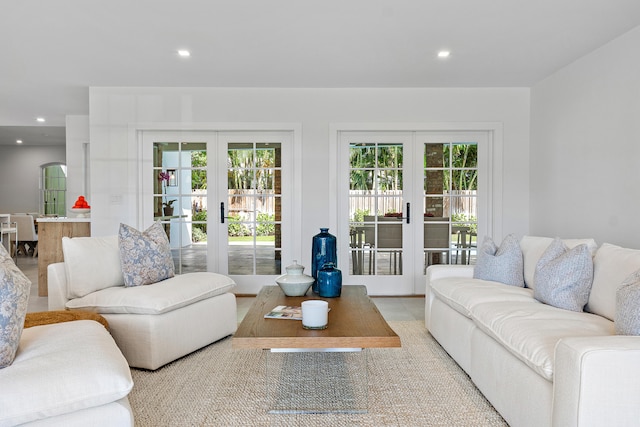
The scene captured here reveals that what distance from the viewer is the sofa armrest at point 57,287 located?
2994 mm

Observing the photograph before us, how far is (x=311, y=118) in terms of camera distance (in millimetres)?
5035

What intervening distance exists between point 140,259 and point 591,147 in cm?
375

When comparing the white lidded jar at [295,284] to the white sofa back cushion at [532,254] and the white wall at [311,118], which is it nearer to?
the white sofa back cushion at [532,254]

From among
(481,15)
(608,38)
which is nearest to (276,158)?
(481,15)

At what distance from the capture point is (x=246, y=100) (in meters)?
5.00

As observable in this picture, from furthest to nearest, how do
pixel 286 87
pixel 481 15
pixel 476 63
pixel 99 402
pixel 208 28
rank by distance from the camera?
pixel 286 87
pixel 476 63
pixel 208 28
pixel 481 15
pixel 99 402

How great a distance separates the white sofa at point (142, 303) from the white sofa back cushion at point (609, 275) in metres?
2.40

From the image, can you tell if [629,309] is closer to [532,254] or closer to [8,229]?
[532,254]

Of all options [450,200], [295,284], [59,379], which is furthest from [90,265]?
[450,200]

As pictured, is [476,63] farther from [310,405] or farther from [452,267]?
[310,405]

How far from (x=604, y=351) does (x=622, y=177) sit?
2.53m

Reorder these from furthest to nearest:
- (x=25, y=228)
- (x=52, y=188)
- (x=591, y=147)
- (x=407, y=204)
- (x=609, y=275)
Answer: (x=52, y=188), (x=25, y=228), (x=407, y=204), (x=591, y=147), (x=609, y=275)

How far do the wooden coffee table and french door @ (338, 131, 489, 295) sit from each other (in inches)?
84.0

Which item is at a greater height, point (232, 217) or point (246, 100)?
point (246, 100)
